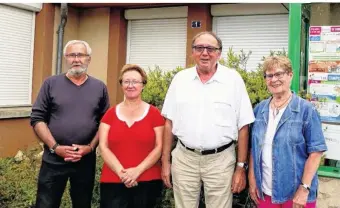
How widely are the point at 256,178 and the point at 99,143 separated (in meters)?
1.43

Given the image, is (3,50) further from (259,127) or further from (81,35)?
(259,127)

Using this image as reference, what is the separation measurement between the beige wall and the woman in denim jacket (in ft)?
23.3

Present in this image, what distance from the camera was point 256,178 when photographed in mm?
3297

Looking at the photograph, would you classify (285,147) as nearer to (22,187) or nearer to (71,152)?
(71,152)

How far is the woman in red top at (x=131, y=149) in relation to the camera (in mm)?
3631

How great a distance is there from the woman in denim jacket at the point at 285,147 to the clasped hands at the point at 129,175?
1009 millimetres

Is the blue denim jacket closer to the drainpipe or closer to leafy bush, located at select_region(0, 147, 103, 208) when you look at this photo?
leafy bush, located at select_region(0, 147, 103, 208)

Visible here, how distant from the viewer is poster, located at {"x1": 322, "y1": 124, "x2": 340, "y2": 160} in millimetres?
4488

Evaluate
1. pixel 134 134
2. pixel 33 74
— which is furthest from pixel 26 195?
pixel 33 74

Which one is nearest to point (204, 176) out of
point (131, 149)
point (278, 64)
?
point (131, 149)

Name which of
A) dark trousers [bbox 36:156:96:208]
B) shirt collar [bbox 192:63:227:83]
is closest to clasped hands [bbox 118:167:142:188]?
dark trousers [bbox 36:156:96:208]

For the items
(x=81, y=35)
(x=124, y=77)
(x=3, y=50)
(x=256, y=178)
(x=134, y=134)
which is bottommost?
(x=256, y=178)

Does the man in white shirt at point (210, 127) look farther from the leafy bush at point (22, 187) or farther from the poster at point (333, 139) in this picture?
the leafy bush at point (22, 187)

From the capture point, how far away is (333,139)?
451cm
